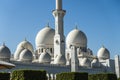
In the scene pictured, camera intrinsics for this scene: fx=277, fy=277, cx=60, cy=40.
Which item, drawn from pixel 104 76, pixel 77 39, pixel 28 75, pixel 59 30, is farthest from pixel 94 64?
pixel 28 75

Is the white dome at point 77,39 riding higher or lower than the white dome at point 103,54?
higher

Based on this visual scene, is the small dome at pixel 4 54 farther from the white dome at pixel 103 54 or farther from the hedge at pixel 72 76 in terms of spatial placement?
the hedge at pixel 72 76

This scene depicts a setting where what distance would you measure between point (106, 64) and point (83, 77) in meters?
37.5

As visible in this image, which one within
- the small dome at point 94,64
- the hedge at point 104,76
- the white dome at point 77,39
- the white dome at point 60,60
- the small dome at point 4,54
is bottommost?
the hedge at point 104,76

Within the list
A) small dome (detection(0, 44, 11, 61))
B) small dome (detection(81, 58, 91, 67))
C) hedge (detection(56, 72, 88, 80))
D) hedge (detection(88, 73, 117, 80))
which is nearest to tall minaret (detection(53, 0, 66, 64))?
small dome (detection(81, 58, 91, 67))

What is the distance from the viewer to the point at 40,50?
182 ft

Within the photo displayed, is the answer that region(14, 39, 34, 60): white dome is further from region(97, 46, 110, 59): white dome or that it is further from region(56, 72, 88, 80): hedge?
region(56, 72, 88, 80): hedge

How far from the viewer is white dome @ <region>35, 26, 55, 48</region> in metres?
54.1

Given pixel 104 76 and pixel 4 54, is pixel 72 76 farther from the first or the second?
pixel 4 54

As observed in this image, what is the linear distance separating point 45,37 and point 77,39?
251 inches

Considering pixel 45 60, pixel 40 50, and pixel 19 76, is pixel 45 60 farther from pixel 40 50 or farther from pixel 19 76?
pixel 19 76

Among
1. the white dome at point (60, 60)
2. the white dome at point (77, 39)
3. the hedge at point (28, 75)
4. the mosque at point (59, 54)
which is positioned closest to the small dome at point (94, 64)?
the mosque at point (59, 54)

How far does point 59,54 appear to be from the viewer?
48.4m

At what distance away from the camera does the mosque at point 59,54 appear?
44.6 m
